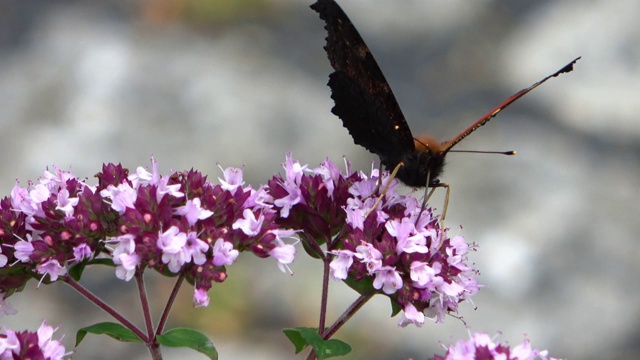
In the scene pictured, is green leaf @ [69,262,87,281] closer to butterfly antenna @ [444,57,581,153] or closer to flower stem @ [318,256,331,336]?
flower stem @ [318,256,331,336]

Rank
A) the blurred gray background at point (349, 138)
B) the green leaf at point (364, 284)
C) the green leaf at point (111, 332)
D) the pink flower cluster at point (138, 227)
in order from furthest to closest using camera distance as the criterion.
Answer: the blurred gray background at point (349, 138) < the green leaf at point (364, 284) < the green leaf at point (111, 332) < the pink flower cluster at point (138, 227)

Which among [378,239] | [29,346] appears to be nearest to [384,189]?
[378,239]

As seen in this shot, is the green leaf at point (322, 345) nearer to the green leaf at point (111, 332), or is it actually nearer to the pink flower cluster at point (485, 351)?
the pink flower cluster at point (485, 351)

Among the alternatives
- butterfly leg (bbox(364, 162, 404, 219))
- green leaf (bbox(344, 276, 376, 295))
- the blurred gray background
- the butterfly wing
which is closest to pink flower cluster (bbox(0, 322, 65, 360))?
green leaf (bbox(344, 276, 376, 295))

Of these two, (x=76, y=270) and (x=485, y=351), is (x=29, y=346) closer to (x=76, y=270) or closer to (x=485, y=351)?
(x=76, y=270)

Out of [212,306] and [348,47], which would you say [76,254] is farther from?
[212,306]

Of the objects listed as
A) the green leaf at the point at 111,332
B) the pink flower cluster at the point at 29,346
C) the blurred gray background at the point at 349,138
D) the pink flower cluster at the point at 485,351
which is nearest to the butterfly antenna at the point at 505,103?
the pink flower cluster at the point at 485,351

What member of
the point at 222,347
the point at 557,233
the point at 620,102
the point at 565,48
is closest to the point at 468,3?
the point at 565,48
